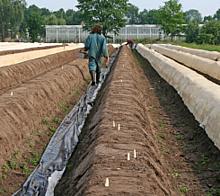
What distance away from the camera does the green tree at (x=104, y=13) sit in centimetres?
6912

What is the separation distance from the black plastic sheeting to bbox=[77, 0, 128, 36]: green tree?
58.1m

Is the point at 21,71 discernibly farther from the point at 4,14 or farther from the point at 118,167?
the point at 4,14

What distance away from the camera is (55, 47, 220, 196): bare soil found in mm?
4852

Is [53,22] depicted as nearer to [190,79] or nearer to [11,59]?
[11,59]

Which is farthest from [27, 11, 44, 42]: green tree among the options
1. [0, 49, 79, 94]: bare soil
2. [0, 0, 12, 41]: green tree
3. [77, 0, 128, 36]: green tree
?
[0, 49, 79, 94]: bare soil

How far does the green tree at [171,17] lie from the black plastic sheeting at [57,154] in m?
62.7

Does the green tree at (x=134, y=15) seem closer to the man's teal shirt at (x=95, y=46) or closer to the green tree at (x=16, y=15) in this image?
the green tree at (x=16, y=15)

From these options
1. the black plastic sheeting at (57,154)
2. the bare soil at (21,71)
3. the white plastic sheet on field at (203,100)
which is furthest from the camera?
the bare soil at (21,71)

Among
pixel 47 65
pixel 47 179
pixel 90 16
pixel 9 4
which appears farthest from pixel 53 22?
pixel 47 179

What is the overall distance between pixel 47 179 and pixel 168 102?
705cm

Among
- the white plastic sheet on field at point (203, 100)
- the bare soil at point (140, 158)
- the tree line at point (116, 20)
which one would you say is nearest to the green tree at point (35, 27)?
the tree line at point (116, 20)

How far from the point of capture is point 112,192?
437cm

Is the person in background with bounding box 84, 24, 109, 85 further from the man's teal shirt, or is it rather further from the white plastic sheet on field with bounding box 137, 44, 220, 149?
the white plastic sheet on field with bounding box 137, 44, 220, 149

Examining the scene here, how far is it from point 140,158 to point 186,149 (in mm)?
2494
